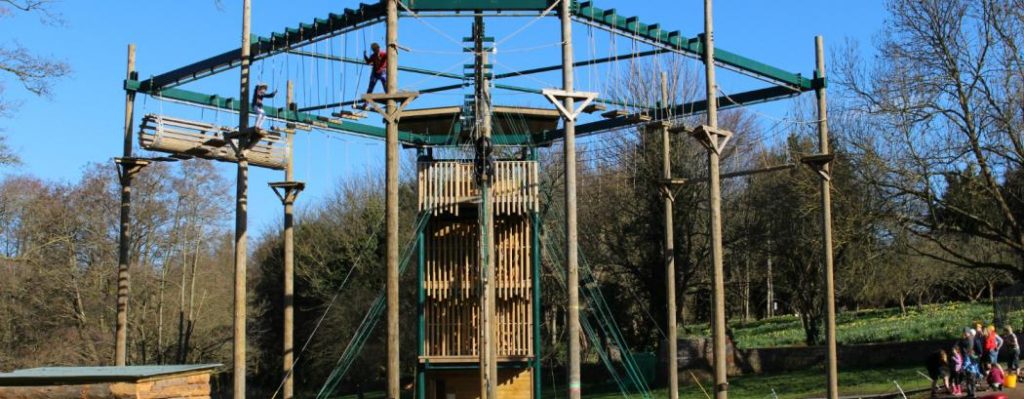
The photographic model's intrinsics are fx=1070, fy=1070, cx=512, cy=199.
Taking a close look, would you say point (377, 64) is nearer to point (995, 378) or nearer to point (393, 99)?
point (393, 99)

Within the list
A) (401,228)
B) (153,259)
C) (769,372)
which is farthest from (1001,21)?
(153,259)

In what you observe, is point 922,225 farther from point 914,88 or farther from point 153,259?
point 153,259

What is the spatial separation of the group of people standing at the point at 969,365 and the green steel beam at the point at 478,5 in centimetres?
1195

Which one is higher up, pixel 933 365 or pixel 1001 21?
pixel 1001 21

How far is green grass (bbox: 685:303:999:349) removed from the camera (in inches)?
1619

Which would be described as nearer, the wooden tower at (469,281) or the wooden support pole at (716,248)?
the wooden support pole at (716,248)

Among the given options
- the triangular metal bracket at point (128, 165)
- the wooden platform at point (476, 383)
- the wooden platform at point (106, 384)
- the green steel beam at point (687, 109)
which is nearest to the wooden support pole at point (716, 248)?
the green steel beam at point (687, 109)

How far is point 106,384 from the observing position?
14.2 meters

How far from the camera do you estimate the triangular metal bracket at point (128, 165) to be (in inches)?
936

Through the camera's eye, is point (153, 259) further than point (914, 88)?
Yes

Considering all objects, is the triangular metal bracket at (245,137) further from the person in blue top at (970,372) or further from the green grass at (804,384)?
the green grass at (804,384)

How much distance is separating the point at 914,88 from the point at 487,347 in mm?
15703

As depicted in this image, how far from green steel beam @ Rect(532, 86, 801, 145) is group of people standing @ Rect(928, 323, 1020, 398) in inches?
264

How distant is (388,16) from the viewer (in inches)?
695
